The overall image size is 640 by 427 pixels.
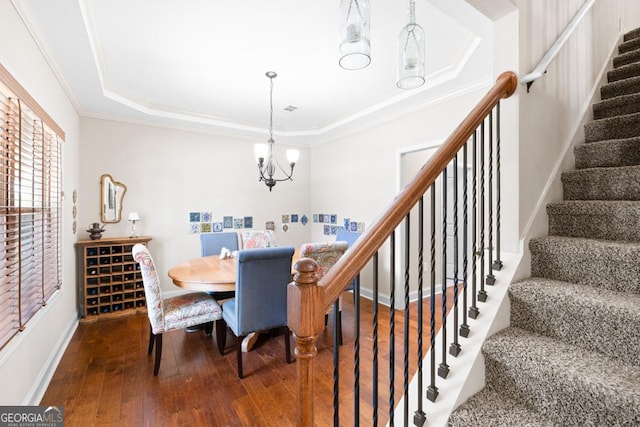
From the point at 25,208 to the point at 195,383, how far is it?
1.63 meters

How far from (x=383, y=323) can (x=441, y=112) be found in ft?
8.04

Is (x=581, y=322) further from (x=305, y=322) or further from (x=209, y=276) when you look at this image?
(x=209, y=276)

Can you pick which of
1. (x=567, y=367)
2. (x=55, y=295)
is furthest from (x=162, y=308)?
(x=567, y=367)

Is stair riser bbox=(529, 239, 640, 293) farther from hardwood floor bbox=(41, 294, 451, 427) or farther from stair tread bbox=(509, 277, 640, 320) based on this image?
hardwood floor bbox=(41, 294, 451, 427)

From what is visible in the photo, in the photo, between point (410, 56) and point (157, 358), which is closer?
point (410, 56)

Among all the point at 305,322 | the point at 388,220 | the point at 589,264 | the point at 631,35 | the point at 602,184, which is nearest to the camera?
the point at 305,322

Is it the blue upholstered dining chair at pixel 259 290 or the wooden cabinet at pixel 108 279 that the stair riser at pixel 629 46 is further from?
the wooden cabinet at pixel 108 279

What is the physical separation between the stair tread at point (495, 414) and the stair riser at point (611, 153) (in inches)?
58.0

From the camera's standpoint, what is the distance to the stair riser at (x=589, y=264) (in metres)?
1.22

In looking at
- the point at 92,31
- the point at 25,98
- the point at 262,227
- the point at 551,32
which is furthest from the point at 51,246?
the point at 551,32

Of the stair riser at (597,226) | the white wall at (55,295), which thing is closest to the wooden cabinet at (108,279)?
the white wall at (55,295)

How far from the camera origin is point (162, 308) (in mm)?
2414

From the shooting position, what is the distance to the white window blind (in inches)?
65.1

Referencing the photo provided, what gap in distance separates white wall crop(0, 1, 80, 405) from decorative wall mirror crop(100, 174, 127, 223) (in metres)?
0.43
